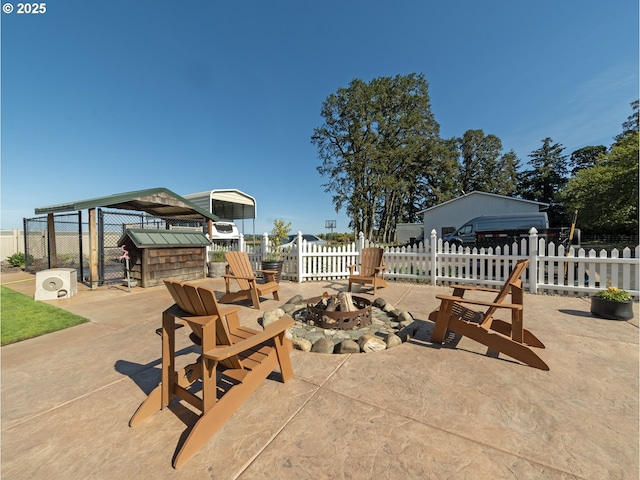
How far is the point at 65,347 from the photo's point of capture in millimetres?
3043

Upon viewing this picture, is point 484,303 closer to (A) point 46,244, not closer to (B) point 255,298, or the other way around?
(B) point 255,298

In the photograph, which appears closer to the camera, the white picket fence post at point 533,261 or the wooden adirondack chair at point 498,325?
the wooden adirondack chair at point 498,325

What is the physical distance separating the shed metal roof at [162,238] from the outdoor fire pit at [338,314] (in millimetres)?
5224

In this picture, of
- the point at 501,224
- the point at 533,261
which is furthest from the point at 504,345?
the point at 501,224

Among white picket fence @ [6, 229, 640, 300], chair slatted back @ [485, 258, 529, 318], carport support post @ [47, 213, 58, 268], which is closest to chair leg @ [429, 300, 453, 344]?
chair slatted back @ [485, 258, 529, 318]

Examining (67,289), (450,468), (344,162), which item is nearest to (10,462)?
(450,468)

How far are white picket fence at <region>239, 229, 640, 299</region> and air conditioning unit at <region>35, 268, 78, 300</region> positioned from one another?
14.8ft

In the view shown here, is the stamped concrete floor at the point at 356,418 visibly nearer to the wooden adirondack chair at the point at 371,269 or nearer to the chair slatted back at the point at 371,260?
the wooden adirondack chair at the point at 371,269

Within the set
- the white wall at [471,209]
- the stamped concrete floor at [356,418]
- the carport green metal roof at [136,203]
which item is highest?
the white wall at [471,209]

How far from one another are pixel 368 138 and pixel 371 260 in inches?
669

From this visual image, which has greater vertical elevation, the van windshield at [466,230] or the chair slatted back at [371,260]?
the van windshield at [466,230]

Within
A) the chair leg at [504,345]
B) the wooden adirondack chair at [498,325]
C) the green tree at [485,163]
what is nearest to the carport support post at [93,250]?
the wooden adirondack chair at [498,325]

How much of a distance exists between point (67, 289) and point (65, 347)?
336cm

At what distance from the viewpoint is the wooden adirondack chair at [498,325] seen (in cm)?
244
